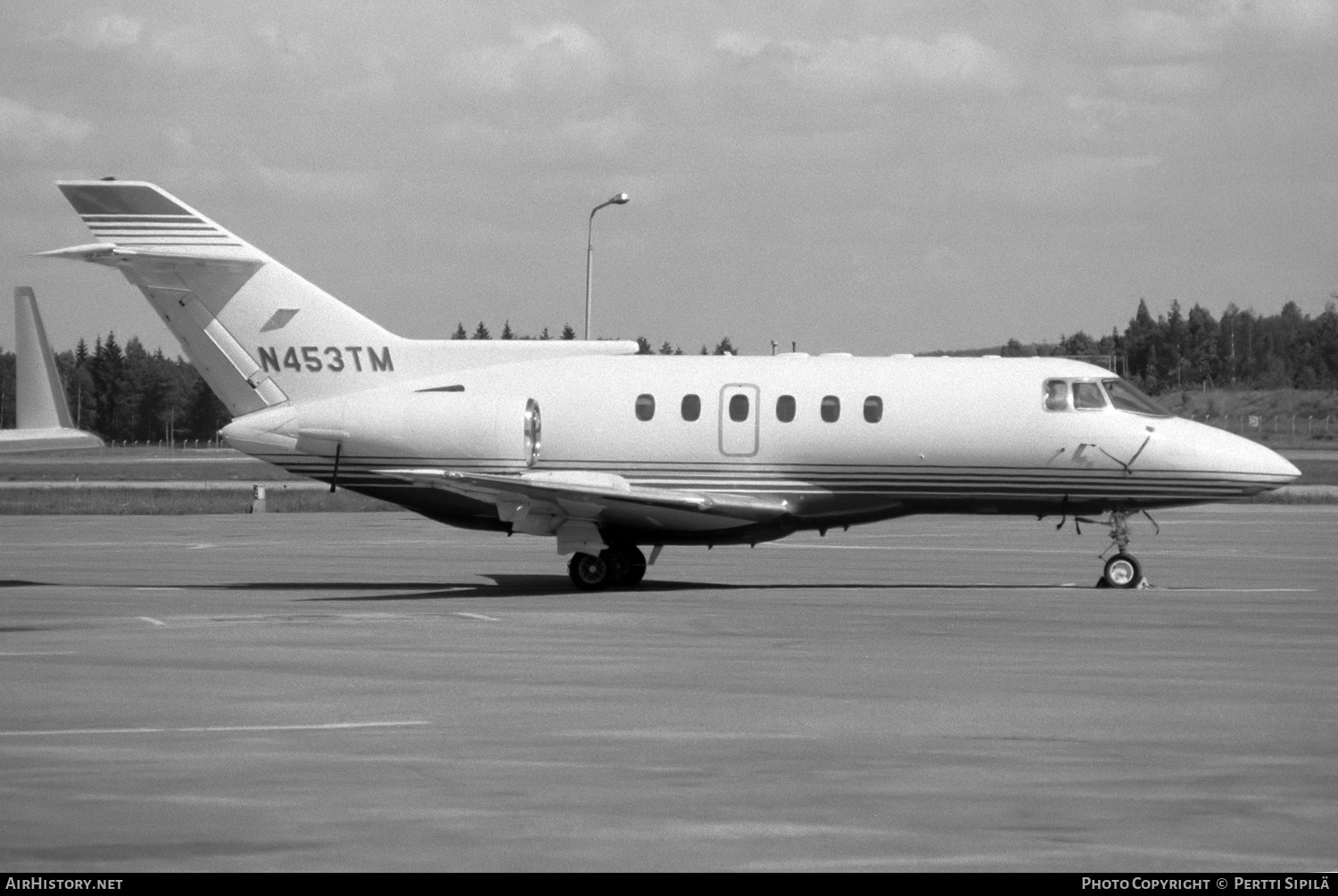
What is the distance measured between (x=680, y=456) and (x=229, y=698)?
11.3 metres

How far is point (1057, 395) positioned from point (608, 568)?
6.53m

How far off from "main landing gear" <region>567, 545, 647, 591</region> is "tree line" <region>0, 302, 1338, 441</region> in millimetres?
107565

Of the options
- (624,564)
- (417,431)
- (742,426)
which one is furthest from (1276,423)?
(417,431)

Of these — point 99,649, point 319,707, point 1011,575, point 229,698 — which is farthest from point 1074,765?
point 1011,575

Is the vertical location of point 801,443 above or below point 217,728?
above

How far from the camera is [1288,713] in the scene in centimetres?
1222

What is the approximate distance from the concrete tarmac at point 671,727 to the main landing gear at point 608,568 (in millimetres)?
478

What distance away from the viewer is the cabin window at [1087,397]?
76.8 ft

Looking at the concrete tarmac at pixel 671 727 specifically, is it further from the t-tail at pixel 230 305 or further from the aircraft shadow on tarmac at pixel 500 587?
the t-tail at pixel 230 305

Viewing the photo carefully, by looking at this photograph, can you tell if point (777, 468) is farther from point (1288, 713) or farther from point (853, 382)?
point (1288, 713)

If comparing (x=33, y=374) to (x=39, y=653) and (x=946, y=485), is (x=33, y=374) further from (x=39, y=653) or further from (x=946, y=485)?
(x=946, y=485)

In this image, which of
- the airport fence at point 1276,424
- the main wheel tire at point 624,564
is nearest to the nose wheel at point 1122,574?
the main wheel tire at point 624,564

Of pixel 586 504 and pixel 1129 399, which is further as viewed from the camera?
pixel 1129 399

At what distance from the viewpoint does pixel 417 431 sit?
23578 mm
